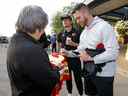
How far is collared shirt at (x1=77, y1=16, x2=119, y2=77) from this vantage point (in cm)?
641

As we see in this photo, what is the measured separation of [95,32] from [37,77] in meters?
2.39

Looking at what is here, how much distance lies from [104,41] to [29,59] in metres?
2.35

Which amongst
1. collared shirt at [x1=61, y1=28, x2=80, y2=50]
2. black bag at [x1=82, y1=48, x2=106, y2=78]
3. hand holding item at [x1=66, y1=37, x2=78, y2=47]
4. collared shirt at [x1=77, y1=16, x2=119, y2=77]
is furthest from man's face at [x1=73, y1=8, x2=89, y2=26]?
collared shirt at [x1=61, y1=28, x2=80, y2=50]

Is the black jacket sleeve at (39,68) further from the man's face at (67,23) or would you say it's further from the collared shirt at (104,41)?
the man's face at (67,23)

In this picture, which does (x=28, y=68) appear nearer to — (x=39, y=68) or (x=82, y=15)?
(x=39, y=68)

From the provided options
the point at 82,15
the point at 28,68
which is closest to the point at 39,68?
the point at 28,68

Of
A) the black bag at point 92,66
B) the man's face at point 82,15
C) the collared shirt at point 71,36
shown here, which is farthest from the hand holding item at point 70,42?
the black bag at point 92,66

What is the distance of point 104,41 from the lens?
6492 mm

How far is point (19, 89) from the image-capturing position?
445cm

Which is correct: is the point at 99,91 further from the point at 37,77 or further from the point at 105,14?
the point at 105,14

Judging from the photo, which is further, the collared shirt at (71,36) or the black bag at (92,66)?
the collared shirt at (71,36)

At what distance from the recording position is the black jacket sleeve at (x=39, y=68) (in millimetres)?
4305

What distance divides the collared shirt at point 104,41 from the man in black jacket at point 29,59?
1.99m

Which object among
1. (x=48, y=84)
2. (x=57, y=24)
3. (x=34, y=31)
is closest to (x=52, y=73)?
(x=48, y=84)
